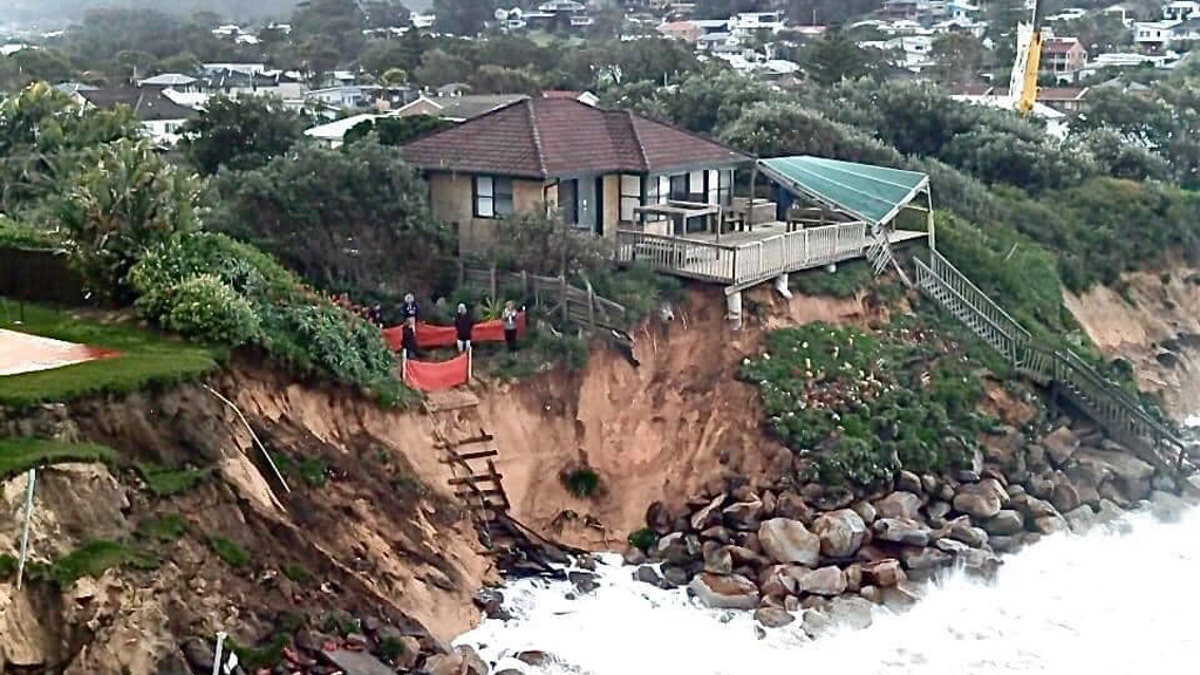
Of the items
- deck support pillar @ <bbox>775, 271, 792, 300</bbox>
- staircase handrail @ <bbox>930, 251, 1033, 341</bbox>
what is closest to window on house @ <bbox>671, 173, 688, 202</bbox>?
deck support pillar @ <bbox>775, 271, 792, 300</bbox>

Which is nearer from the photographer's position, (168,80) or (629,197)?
(629,197)

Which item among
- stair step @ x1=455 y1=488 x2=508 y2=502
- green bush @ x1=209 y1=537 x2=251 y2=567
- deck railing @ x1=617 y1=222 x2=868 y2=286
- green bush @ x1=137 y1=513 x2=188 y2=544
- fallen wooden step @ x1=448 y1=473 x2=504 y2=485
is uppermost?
deck railing @ x1=617 y1=222 x2=868 y2=286

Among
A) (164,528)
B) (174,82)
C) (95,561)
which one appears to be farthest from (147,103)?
(95,561)

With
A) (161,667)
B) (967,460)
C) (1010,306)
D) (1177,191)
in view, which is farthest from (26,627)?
(1177,191)

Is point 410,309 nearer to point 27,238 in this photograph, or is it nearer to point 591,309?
point 591,309

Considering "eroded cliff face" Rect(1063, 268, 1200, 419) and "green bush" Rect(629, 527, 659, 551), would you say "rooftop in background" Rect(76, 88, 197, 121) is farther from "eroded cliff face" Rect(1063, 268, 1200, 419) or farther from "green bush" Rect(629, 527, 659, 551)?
"green bush" Rect(629, 527, 659, 551)

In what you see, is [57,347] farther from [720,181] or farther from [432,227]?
[720,181]

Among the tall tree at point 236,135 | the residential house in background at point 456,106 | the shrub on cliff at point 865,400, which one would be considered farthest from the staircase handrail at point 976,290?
the residential house in background at point 456,106
